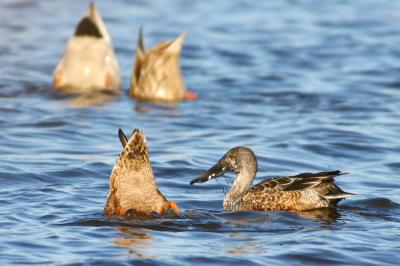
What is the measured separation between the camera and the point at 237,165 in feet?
31.3

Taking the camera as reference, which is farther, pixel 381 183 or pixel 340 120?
pixel 340 120

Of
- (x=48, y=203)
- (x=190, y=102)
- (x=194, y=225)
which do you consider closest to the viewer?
(x=194, y=225)

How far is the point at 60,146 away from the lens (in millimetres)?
12008

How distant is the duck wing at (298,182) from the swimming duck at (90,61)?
5.87m

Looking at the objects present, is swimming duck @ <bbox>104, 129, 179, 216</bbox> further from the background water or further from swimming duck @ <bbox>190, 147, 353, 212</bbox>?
swimming duck @ <bbox>190, 147, 353, 212</bbox>

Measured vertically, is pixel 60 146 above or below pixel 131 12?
below

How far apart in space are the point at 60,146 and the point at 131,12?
987 cm

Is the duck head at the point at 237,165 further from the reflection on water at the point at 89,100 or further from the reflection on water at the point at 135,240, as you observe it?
the reflection on water at the point at 89,100

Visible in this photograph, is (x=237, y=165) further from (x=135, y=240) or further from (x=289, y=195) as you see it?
(x=135, y=240)

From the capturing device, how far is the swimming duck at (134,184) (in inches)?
330

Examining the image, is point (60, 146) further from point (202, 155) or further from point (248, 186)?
point (248, 186)

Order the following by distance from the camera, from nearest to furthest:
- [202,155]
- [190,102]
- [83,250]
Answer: [83,250]
[202,155]
[190,102]

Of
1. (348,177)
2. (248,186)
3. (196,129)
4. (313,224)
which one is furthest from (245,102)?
(313,224)

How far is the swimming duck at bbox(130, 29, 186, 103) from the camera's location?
1448 cm
